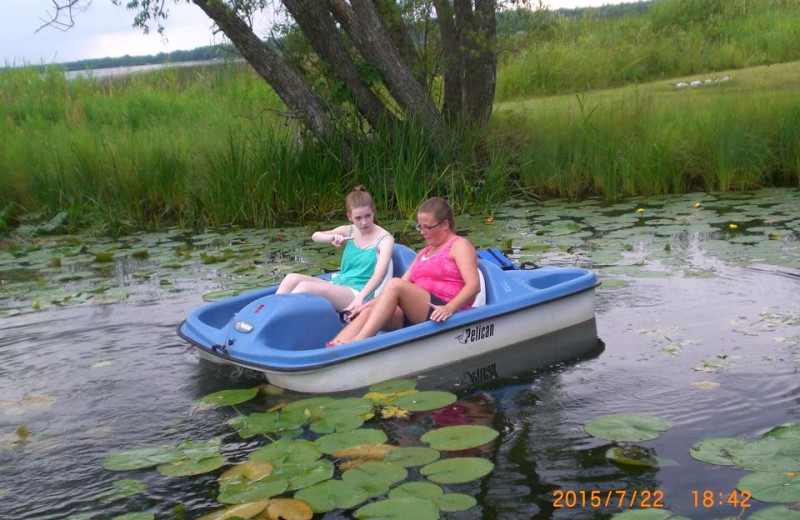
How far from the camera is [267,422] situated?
14.1 feet

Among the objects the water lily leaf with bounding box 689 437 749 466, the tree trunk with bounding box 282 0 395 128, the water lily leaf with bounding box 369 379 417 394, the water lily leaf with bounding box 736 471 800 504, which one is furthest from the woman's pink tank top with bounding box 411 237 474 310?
the tree trunk with bounding box 282 0 395 128

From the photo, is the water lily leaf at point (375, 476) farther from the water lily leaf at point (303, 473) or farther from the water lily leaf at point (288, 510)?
the water lily leaf at point (288, 510)

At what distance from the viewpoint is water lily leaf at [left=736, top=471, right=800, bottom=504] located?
124 inches

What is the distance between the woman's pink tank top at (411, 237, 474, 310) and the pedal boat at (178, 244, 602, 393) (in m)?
0.21

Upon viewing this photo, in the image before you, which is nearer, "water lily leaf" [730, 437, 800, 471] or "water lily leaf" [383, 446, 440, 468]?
"water lily leaf" [730, 437, 800, 471]

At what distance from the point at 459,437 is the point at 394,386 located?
86 cm

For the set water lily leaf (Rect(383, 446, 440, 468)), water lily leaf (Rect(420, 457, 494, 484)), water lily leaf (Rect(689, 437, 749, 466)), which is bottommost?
water lily leaf (Rect(689, 437, 749, 466))

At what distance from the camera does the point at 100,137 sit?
11.0 m

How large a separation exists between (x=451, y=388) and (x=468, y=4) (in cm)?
694

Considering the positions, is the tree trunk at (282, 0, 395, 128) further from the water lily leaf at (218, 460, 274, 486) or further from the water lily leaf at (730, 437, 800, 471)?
the water lily leaf at (730, 437, 800, 471)

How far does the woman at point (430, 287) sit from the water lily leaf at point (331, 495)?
5.03ft

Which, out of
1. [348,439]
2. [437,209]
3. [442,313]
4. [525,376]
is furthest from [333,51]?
[348,439]

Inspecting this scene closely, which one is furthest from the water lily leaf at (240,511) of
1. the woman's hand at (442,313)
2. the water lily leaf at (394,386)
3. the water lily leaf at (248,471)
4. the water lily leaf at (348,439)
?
the woman's hand at (442,313)

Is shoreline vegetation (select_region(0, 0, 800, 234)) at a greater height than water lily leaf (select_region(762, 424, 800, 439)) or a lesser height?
greater
